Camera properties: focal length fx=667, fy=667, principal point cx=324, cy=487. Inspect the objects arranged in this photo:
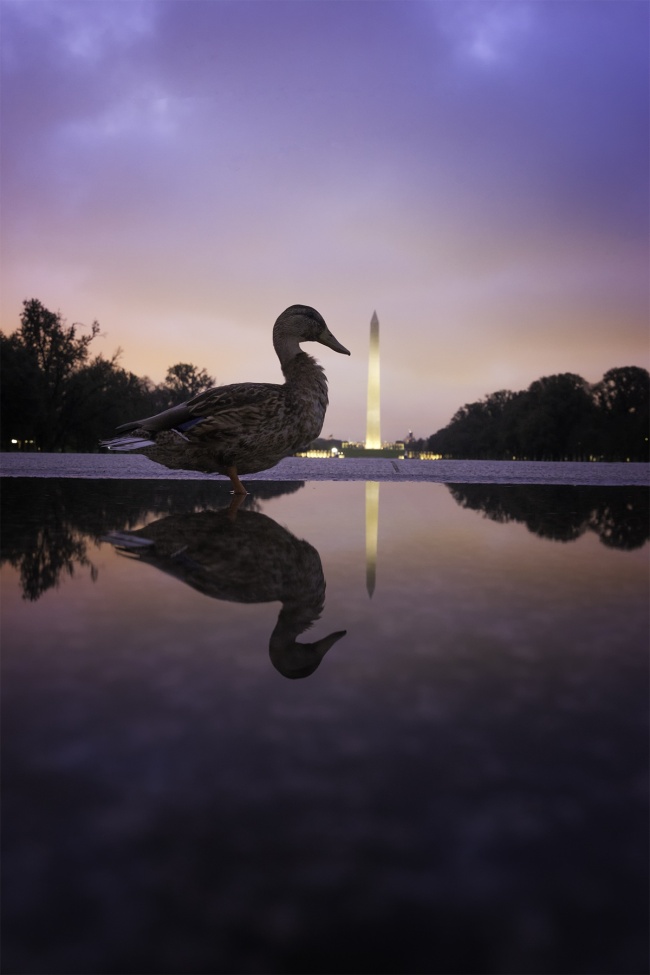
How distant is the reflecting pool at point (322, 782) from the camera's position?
0.66 metres

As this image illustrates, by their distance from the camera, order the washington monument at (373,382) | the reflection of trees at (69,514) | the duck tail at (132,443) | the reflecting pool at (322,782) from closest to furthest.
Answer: the reflecting pool at (322,782), the reflection of trees at (69,514), the duck tail at (132,443), the washington monument at (373,382)

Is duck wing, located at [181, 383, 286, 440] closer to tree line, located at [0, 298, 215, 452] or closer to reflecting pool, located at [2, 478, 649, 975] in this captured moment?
reflecting pool, located at [2, 478, 649, 975]

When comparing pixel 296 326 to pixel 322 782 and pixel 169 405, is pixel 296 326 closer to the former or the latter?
pixel 322 782

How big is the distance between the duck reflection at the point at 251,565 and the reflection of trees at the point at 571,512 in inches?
66.2

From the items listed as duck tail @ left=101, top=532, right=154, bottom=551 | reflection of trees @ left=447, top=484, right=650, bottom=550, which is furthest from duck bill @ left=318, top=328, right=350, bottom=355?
duck tail @ left=101, top=532, right=154, bottom=551

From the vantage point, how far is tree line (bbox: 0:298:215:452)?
127ft

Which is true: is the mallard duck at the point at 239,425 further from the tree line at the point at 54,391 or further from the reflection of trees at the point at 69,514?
the tree line at the point at 54,391

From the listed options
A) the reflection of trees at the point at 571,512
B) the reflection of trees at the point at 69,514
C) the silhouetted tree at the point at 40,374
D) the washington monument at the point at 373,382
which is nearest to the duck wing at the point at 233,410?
the reflection of trees at the point at 69,514

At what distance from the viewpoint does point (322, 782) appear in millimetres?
899

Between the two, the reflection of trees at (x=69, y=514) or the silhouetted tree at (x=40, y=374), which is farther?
the silhouetted tree at (x=40, y=374)

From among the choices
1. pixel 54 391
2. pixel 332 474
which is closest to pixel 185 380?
pixel 54 391

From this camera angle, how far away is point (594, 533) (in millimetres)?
3967

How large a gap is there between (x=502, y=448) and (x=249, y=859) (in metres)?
86.6

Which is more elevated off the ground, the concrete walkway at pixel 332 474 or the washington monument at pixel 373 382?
the washington monument at pixel 373 382
